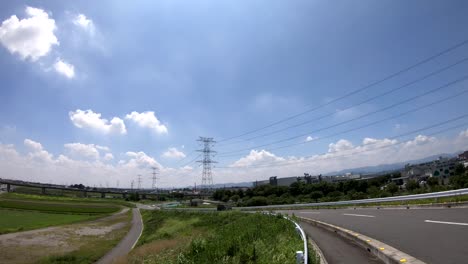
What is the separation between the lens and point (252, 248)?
10273mm

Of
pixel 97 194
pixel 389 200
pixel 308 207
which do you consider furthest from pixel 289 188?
pixel 97 194

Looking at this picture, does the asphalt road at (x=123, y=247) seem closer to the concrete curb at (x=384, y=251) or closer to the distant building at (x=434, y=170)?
the concrete curb at (x=384, y=251)

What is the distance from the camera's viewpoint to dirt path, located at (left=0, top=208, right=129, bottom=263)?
3494 centimetres

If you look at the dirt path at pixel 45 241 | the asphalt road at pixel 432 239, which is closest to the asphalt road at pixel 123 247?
the dirt path at pixel 45 241

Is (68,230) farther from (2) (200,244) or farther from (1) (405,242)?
(1) (405,242)

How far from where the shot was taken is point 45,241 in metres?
43.0

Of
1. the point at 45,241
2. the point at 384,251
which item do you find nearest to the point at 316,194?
the point at 45,241

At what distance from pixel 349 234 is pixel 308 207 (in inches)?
1116

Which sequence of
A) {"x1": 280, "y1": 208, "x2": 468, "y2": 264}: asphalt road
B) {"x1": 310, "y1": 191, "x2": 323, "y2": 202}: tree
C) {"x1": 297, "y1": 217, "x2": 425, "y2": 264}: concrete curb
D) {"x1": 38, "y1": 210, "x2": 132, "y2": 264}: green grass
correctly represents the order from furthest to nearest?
{"x1": 310, "y1": 191, "x2": 323, "y2": 202}: tree
{"x1": 38, "y1": 210, "x2": 132, "y2": 264}: green grass
{"x1": 280, "y1": 208, "x2": 468, "y2": 264}: asphalt road
{"x1": 297, "y1": 217, "x2": 425, "y2": 264}: concrete curb

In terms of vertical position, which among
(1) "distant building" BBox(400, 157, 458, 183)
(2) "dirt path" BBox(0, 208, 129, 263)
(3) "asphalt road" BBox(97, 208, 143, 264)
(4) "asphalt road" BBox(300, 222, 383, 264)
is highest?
(1) "distant building" BBox(400, 157, 458, 183)

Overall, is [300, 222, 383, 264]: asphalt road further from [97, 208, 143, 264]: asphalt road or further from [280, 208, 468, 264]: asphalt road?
[97, 208, 143, 264]: asphalt road

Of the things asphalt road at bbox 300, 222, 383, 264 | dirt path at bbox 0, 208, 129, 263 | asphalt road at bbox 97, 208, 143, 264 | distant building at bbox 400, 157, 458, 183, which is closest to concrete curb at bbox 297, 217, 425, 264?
asphalt road at bbox 300, 222, 383, 264

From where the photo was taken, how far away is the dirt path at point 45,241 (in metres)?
34.9

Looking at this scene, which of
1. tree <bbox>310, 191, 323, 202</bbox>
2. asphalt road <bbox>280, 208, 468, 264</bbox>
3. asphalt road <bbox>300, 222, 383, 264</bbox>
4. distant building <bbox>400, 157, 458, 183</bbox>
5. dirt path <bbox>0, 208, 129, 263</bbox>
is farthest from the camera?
tree <bbox>310, 191, 323, 202</bbox>
